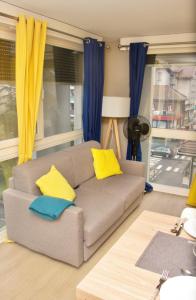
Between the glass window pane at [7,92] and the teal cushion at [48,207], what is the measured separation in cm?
84

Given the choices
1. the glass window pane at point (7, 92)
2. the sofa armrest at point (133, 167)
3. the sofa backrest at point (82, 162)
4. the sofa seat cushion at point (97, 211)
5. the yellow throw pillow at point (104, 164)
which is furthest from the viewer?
the sofa armrest at point (133, 167)

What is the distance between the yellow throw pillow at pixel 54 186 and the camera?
8.12 feet

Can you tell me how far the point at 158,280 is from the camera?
121 cm

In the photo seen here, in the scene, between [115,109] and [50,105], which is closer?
[50,105]

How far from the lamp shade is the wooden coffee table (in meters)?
2.36

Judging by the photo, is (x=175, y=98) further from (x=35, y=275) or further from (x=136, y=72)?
(x=35, y=275)

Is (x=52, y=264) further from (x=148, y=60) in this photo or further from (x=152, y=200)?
(x=148, y=60)

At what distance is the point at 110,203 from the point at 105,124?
6.23 feet

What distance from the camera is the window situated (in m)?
2.67

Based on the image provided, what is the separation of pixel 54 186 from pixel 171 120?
7.23ft

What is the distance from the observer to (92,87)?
12.5 feet

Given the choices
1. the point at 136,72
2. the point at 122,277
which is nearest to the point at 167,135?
the point at 136,72

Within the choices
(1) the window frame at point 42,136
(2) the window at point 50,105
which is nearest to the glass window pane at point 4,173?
(2) the window at point 50,105

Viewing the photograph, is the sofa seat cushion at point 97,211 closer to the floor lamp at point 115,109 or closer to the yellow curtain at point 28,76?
the yellow curtain at point 28,76
